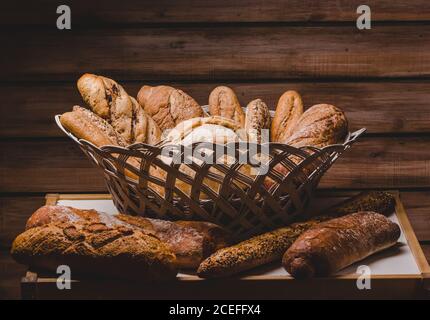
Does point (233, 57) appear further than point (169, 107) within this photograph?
Yes

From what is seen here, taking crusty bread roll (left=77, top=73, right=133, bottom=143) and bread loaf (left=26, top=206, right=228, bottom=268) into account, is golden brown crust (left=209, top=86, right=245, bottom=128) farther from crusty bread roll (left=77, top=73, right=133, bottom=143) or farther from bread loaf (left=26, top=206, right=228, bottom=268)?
bread loaf (left=26, top=206, right=228, bottom=268)

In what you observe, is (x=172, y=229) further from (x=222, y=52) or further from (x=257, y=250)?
(x=222, y=52)

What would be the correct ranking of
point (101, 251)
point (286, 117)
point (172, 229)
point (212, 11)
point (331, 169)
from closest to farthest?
point (101, 251) → point (172, 229) → point (286, 117) → point (212, 11) → point (331, 169)

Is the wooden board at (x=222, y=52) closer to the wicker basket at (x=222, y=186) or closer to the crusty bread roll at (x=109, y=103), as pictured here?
the crusty bread roll at (x=109, y=103)

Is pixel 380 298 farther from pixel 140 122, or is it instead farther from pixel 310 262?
pixel 140 122

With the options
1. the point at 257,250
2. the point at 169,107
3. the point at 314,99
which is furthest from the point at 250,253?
the point at 314,99

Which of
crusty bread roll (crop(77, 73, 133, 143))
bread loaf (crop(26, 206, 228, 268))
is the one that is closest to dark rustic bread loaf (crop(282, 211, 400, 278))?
bread loaf (crop(26, 206, 228, 268))

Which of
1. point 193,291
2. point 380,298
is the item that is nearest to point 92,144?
point 193,291

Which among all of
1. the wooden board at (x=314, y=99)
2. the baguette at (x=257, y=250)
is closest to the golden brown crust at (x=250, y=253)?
the baguette at (x=257, y=250)
